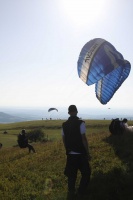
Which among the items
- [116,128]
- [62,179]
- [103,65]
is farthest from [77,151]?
[116,128]

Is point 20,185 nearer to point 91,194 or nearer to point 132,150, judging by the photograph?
point 91,194

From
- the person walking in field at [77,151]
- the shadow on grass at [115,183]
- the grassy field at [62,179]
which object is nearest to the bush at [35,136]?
the grassy field at [62,179]

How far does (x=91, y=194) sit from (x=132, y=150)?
783cm

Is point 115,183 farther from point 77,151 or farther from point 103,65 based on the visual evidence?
point 103,65

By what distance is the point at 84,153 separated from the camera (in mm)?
10492

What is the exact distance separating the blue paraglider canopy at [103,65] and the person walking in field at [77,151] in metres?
10.2

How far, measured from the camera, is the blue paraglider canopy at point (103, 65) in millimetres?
20375

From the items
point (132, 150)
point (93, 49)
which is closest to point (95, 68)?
point (93, 49)

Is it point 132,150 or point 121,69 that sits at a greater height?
point 121,69

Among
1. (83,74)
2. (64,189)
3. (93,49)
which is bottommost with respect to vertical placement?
(64,189)

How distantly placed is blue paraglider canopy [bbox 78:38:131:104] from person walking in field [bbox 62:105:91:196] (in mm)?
10245

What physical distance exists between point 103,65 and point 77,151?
35.6 ft

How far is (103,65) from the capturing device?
66.8ft

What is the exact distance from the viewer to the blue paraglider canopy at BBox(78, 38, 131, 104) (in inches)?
802
